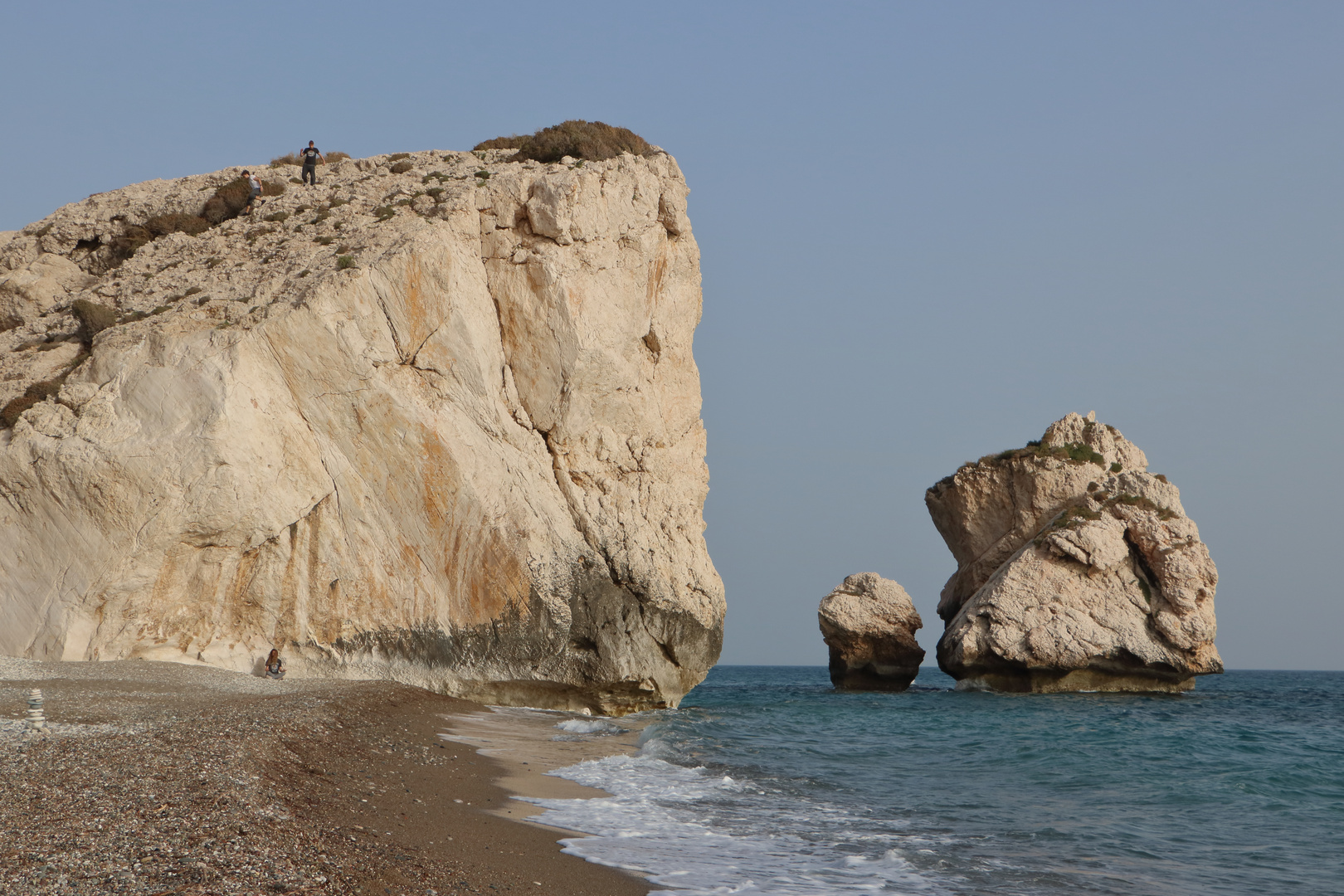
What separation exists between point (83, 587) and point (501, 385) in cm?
961

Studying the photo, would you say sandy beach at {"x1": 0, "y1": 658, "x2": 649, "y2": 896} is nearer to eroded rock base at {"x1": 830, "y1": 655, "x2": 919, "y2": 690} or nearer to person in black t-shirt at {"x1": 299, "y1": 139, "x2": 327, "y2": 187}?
person in black t-shirt at {"x1": 299, "y1": 139, "x2": 327, "y2": 187}

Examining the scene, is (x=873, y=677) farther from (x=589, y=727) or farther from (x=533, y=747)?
(x=533, y=747)

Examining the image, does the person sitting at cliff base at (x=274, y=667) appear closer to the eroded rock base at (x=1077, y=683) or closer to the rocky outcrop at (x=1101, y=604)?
the rocky outcrop at (x=1101, y=604)

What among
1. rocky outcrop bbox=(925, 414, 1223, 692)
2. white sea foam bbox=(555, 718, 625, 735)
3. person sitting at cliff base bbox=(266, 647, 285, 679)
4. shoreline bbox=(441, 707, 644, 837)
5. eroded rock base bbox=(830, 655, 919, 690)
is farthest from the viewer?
eroded rock base bbox=(830, 655, 919, 690)

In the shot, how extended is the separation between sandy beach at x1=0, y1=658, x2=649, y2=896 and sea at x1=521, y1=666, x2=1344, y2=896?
1010 millimetres

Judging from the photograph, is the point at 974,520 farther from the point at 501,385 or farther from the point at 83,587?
the point at 83,587

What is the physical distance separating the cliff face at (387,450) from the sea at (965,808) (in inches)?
145

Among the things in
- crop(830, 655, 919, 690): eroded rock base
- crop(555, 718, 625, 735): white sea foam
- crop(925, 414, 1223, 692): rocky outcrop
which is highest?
crop(925, 414, 1223, 692): rocky outcrop

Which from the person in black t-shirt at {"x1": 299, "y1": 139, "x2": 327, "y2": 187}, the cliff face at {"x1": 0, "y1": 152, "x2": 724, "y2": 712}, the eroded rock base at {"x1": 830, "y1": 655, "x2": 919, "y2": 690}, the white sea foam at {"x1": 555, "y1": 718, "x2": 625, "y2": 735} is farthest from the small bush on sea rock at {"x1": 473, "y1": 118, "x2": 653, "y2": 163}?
the eroded rock base at {"x1": 830, "y1": 655, "x2": 919, "y2": 690}

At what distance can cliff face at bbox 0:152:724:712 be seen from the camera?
18.4m

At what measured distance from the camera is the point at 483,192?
2405 cm

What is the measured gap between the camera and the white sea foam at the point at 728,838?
8.37m

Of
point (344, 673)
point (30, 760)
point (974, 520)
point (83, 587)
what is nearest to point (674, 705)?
point (344, 673)

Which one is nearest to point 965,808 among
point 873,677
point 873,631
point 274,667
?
point 274,667
